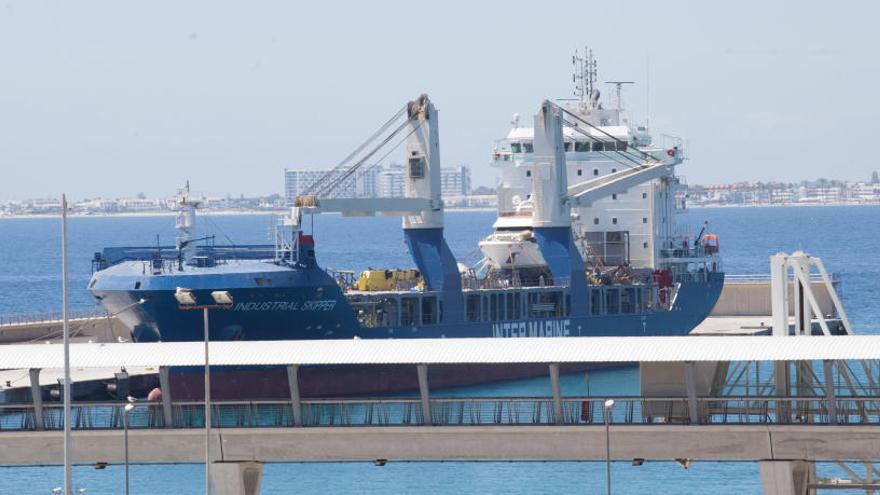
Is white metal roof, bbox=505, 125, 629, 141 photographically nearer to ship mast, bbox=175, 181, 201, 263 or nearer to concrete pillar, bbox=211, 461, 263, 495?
ship mast, bbox=175, 181, 201, 263

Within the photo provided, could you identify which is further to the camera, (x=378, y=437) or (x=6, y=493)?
(x=6, y=493)

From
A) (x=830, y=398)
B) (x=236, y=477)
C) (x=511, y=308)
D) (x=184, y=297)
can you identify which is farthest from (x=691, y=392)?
(x=511, y=308)

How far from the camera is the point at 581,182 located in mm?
61844

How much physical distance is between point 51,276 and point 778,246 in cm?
6115

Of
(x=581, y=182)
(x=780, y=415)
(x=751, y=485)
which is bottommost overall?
(x=751, y=485)

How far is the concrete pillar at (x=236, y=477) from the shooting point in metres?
26.5

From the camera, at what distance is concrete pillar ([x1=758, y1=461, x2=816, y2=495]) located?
25719mm

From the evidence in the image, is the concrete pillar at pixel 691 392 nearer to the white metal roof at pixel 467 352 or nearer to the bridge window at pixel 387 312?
the white metal roof at pixel 467 352

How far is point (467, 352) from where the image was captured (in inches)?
1069

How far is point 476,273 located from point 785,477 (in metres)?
34.7

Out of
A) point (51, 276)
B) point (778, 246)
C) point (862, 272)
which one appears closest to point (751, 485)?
point (862, 272)

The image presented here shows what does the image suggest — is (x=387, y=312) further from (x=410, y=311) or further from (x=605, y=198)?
(x=605, y=198)

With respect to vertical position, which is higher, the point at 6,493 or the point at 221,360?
the point at 221,360

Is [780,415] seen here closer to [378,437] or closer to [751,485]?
[378,437]
